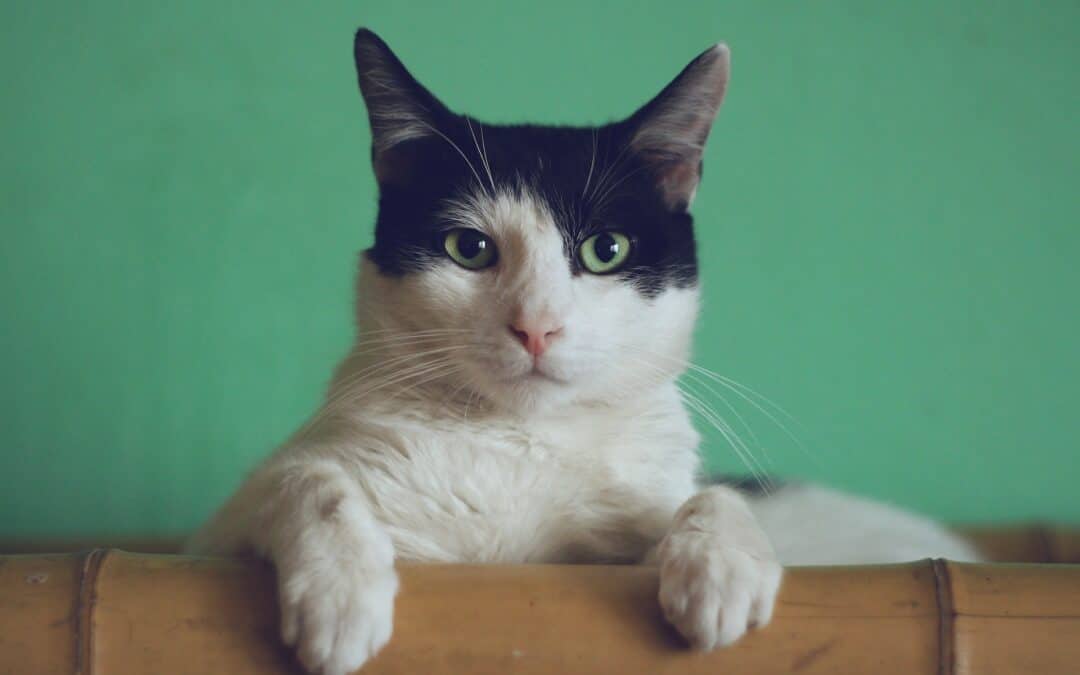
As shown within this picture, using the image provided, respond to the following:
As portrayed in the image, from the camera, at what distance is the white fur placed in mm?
1143

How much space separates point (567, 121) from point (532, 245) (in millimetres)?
1000

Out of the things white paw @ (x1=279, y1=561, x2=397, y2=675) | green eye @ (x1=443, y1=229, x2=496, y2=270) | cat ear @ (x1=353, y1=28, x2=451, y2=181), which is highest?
cat ear @ (x1=353, y1=28, x2=451, y2=181)

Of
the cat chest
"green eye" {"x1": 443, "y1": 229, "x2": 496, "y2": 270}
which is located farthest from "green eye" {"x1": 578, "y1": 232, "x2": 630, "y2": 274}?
the cat chest

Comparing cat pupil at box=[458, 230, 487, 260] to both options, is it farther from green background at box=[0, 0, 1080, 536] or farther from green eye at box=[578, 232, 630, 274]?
green background at box=[0, 0, 1080, 536]

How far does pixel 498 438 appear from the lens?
1251mm

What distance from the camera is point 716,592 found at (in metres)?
0.91

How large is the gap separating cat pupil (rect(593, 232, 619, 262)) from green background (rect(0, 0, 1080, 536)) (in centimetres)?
90

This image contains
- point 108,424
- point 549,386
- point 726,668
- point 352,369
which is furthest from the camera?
point 108,424

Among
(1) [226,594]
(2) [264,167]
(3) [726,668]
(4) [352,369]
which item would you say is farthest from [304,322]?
(3) [726,668]

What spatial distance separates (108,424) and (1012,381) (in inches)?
75.8

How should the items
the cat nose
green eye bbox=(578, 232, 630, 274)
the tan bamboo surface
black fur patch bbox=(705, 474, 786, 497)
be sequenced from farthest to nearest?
black fur patch bbox=(705, 474, 786, 497) < green eye bbox=(578, 232, 630, 274) < the cat nose < the tan bamboo surface

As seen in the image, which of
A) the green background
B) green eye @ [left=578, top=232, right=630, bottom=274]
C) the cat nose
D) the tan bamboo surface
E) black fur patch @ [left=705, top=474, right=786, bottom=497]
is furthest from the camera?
the green background

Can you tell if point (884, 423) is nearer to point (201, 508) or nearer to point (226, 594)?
point (201, 508)

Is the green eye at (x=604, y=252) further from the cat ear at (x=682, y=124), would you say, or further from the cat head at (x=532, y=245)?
the cat ear at (x=682, y=124)
